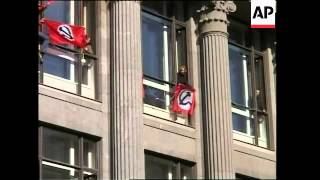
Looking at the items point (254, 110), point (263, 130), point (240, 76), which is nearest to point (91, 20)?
point (240, 76)

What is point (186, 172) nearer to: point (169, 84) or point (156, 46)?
point (169, 84)

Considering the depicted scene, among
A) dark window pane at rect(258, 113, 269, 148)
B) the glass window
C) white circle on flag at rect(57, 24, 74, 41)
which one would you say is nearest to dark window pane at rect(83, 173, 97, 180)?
white circle on flag at rect(57, 24, 74, 41)

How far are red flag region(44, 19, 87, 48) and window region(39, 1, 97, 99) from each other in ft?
0.66

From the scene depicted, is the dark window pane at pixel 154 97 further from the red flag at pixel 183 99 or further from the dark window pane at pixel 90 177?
the dark window pane at pixel 90 177

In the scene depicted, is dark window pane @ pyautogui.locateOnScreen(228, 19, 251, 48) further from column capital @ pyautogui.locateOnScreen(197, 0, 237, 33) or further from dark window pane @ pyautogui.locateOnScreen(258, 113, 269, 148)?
dark window pane @ pyautogui.locateOnScreen(258, 113, 269, 148)

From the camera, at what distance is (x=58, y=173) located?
27.0 metres

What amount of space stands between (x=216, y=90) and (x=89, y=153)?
6200 mm

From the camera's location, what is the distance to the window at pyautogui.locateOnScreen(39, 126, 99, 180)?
87.3 ft

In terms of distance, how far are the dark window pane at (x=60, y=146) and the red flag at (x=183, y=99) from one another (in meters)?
5.10
